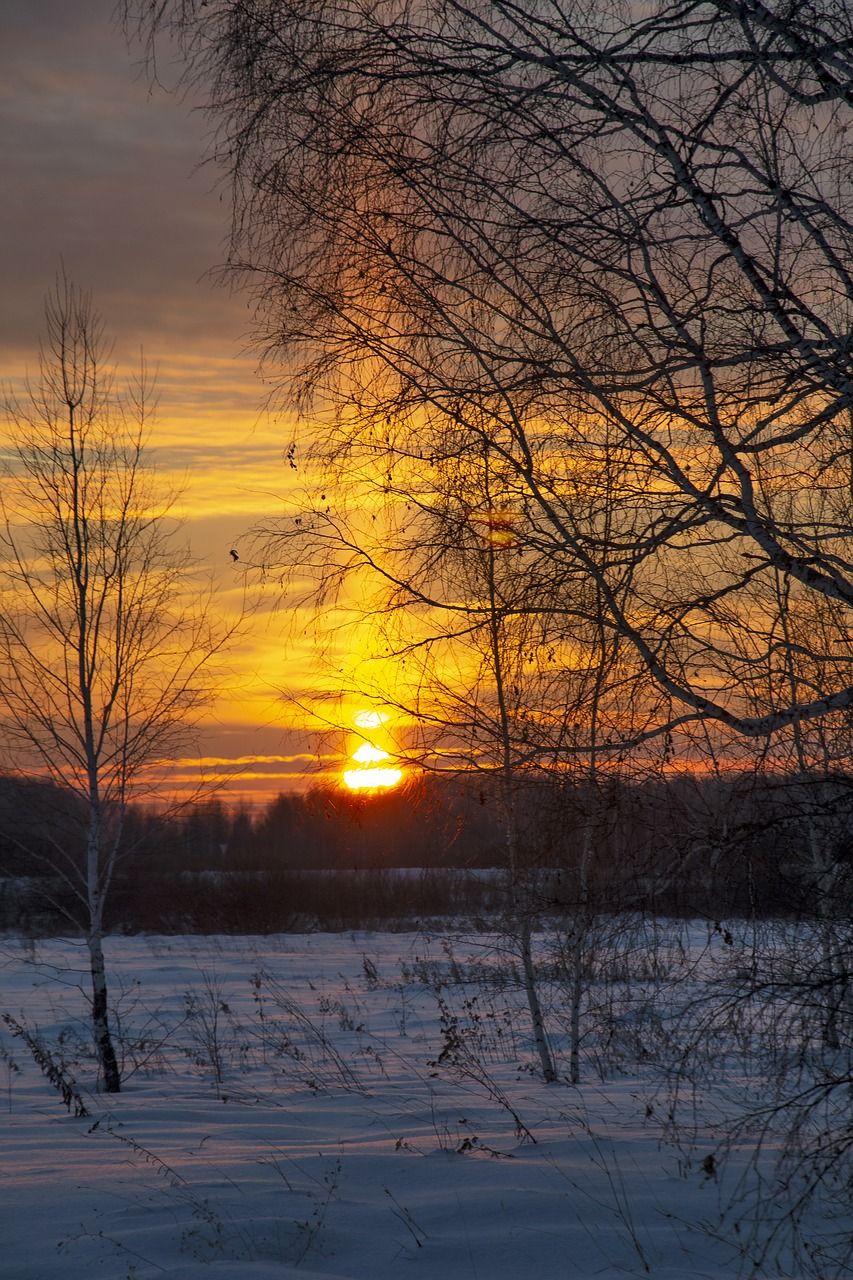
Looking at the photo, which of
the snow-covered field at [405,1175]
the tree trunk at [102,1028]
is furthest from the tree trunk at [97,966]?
the snow-covered field at [405,1175]

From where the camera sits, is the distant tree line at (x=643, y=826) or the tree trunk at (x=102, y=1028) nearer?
the distant tree line at (x=643, y=826)

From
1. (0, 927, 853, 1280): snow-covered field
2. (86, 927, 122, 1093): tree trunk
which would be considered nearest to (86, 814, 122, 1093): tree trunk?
(86, 927, 122, 1093): tree trunk

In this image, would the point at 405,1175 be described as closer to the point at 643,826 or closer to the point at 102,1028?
the point at 643,826

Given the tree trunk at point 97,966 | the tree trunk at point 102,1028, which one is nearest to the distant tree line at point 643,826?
the tree trunk at point 97,966

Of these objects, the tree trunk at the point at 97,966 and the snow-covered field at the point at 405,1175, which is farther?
the tree trunk at the point at 97,966

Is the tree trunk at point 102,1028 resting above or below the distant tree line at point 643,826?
below

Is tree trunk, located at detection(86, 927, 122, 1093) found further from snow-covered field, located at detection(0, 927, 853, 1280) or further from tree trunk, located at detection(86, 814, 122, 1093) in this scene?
snow-covered field, located at detection(0, 927, 853, 1280)

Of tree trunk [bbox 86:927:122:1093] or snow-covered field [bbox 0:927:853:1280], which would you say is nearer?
snow-covered field [bbox 0:927:853:1280]

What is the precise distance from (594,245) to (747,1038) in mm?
2857

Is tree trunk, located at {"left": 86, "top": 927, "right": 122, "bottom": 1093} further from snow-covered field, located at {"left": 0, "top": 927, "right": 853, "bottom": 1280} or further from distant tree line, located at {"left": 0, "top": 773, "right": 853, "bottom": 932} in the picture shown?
distant tree line, located at {"left": 0, "top": 773, "right": 853, "bottom": 932}

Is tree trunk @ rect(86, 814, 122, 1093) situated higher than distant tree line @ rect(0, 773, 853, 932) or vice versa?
distant tree line @ rect(0, 773, 853, 932)

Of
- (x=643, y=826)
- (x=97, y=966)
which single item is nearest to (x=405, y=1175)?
(x=643, y=826)

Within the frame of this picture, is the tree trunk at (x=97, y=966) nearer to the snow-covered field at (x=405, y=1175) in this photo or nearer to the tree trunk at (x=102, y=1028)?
the tree trunk at (x=102, y=1028)

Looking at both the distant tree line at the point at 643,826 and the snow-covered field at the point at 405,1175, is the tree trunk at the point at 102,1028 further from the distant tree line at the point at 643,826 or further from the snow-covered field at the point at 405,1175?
the distant tree line at the point at 643,826
